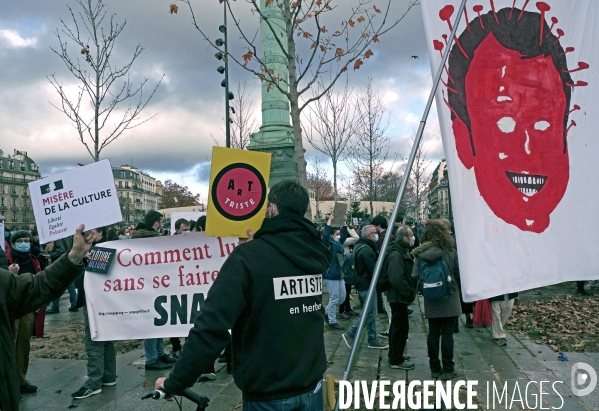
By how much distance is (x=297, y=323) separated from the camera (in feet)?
8.91

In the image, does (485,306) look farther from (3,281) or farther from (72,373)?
(3,281)

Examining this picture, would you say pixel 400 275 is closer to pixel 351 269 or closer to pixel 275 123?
pixel 351 269

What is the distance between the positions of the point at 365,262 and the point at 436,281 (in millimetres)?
2057

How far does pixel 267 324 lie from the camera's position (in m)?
2.63

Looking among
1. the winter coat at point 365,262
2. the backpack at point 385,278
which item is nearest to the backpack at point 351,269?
the winter coat at point 365,262

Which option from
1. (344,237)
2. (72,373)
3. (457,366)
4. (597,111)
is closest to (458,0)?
(597,111)

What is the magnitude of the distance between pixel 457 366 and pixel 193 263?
155 inches

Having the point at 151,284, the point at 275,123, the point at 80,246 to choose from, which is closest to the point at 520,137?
the point at 80,246

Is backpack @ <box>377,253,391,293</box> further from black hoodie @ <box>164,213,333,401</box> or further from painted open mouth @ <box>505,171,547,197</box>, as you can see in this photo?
black hoodie @ <box>164,213,333,401</box>

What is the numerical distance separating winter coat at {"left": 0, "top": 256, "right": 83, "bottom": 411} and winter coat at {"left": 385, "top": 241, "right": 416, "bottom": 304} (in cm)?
479

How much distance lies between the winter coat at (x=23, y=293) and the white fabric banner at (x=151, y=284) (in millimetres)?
2767

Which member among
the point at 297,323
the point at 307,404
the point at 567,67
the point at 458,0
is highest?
the point at 458,0

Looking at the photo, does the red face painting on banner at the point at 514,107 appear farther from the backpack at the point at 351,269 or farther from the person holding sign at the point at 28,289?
the backpack at the point at 351,269

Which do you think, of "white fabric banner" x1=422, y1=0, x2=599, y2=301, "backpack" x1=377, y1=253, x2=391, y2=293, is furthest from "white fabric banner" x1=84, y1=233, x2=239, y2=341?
"white fabric banner" x1=422, y1=0, x2=599, y2=301
